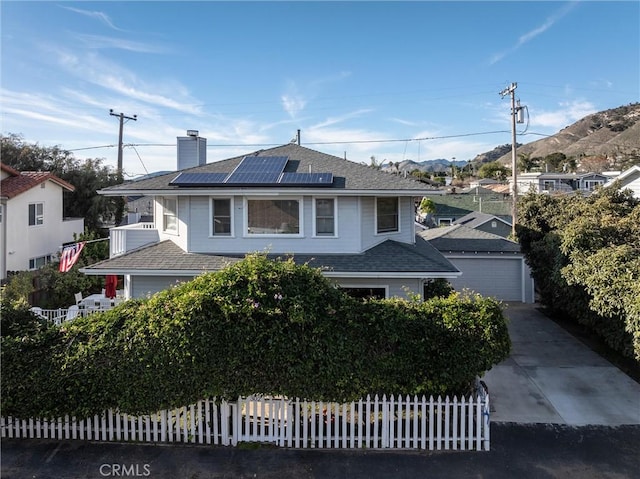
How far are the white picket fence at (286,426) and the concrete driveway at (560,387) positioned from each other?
4.79 ft

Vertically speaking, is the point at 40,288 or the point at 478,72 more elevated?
the point at 478,72

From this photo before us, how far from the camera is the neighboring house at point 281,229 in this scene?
35.9 feet

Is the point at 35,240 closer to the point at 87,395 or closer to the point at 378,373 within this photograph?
the point at 87,395

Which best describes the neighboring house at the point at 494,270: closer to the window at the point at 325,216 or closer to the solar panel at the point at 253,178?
the window at the point at 325,216

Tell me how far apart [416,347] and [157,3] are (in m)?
10.2

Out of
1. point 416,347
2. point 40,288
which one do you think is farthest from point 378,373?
point 40,288

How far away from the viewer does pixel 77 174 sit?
26047 mm

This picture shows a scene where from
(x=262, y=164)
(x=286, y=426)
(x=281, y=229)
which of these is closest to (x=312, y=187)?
(x=281, y=229)

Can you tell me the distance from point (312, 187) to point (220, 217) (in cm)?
274

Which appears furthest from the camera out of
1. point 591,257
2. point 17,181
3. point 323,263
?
point 17,181

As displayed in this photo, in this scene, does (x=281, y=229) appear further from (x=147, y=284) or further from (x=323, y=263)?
(x=147, y=284)

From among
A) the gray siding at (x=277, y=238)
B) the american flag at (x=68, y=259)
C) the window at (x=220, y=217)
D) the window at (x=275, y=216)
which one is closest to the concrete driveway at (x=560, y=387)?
the gray siding at (x=277, y=238)

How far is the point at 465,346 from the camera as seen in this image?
22.0 ft

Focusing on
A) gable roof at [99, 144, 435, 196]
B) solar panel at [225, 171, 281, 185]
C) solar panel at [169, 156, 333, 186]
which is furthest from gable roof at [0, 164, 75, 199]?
solar panel at [225, 171, 281, 185]
